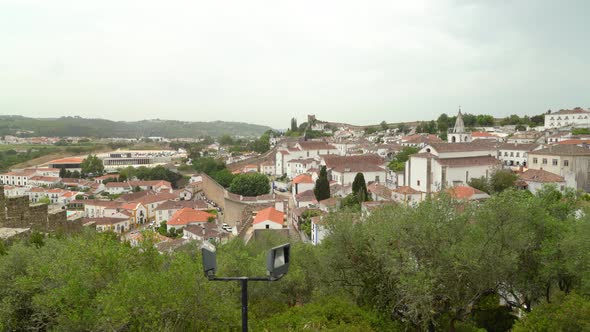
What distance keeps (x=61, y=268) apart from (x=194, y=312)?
2500 millimetres

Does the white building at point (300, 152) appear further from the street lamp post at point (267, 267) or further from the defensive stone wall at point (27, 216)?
the street lamp post at point (267, 267)

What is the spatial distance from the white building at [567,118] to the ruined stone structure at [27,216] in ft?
239

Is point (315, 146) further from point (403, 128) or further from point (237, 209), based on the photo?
point (403, 128)

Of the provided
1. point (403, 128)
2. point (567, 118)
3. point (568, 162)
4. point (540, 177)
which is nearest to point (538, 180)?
point (540, 177)

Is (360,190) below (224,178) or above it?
above

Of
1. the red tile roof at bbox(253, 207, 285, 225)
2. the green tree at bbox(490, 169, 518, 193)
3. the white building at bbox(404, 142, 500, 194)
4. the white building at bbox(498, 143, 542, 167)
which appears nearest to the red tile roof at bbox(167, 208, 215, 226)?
the red tile roof at bbox(253, 207, 285, 225)

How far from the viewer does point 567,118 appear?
6875 centimetres

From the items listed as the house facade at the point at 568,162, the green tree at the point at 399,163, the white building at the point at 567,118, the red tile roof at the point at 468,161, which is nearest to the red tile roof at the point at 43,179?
the green tree at the point at 399,163

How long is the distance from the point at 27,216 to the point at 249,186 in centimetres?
3689

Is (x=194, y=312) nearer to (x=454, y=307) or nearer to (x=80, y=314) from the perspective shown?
(x=80, y=314)

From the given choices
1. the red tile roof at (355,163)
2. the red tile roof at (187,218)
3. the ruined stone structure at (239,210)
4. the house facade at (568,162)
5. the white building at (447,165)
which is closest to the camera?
the ruined stone structure at (239,210)

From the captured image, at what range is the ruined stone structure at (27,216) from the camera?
1179 cm

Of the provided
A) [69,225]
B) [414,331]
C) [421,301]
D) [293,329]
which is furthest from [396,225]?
[69,225]

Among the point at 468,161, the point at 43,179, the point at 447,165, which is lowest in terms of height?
the point at 43,179
